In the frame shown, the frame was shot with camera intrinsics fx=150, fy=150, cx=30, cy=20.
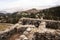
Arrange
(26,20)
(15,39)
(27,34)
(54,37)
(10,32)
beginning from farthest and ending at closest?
(26,20) < (10,32) < (15,39) < (27,34) < (54,37)

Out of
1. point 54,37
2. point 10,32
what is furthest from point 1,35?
point 54,37

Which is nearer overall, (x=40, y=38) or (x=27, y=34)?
(x=40, y=38)

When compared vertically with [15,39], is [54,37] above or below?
above

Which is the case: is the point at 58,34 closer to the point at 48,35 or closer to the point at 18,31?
the point at 48,35

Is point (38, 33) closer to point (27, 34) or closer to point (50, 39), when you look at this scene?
point (50, 39)

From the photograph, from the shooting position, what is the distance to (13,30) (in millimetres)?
21797

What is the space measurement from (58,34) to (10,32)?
914 cm

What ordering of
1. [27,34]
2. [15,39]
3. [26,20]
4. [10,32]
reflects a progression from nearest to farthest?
1. [27,34]
2. [15,39]
3. [10,32]
4. [26,20]

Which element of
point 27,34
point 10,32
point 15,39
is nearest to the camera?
point 27,34

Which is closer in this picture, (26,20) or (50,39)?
(50,39)

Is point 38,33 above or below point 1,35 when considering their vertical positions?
above

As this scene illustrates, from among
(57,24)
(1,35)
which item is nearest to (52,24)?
(57,24)

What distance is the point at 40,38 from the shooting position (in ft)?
47.1

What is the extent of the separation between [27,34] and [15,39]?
85.5 inches
